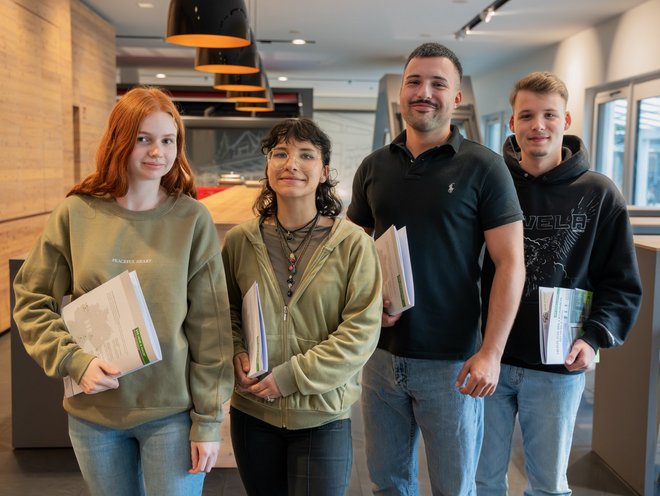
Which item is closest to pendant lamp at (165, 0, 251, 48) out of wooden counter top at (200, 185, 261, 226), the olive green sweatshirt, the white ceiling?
wooden counter top at (200, 185, 261, 226)

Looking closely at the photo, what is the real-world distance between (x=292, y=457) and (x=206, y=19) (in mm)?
2504

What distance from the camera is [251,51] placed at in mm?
4941

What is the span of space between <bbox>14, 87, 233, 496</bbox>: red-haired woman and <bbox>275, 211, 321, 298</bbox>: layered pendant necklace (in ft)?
0.59

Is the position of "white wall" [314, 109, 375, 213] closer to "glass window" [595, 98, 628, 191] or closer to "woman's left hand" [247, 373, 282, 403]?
"glass window" [595, 98, 628, 191]

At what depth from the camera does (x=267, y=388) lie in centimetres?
159

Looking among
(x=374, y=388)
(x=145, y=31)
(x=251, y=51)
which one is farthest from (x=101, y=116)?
(x=374, y=388)

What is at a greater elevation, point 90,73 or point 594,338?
point 90,73

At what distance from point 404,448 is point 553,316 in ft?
1.82

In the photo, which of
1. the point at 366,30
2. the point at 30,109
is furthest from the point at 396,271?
the point at 366,30

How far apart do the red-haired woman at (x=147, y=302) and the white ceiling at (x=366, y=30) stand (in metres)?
6.68

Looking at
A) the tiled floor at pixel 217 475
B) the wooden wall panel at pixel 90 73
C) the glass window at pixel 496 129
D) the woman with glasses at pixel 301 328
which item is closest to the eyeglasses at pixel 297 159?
the woman with glasses at pixel 301 328

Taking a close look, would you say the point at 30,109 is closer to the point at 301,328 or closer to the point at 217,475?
the point at 217,475

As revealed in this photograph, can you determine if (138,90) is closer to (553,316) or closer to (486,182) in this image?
(486,182)

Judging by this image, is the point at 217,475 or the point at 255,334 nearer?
the point at 255,334
